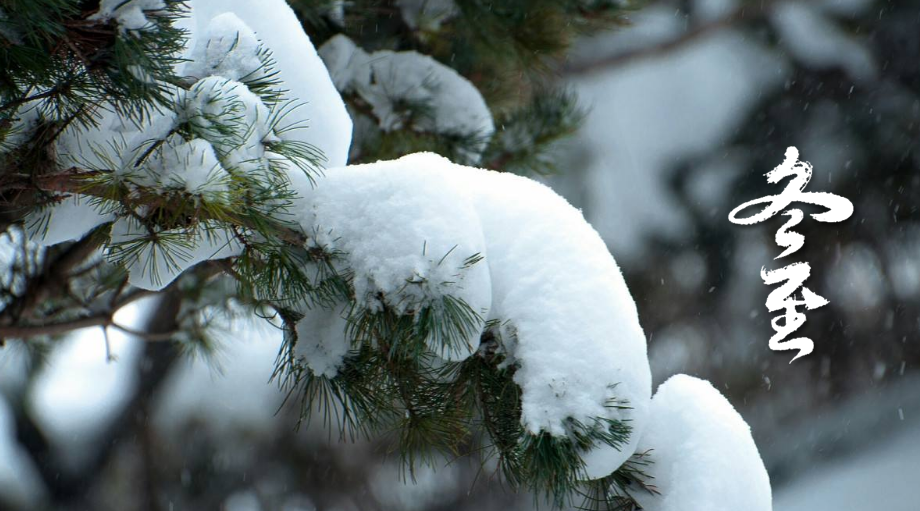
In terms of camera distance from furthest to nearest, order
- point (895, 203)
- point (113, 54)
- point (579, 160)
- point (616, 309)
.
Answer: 1. point (579, 160)
2. point (895, 203)
3. point (616, 309)
4. point (113, 54)

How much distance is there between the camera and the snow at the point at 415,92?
1281mm

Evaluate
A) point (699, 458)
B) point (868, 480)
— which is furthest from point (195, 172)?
point (868, 480)

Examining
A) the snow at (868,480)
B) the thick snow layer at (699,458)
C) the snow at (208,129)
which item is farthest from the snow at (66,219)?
the snow at (868,480)

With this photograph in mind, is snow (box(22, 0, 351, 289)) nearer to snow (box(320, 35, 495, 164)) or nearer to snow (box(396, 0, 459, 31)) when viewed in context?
snow (box(320, 35, 495, 164))

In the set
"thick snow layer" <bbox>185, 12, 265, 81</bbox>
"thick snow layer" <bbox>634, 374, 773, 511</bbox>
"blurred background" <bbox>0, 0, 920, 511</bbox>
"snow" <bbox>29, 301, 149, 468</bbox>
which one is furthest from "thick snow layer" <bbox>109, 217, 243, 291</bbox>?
"blurred background" <bbox>0, 0, 920, 511</bbox>

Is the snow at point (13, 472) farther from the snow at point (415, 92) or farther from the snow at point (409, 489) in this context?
the snow at point (415, 92)

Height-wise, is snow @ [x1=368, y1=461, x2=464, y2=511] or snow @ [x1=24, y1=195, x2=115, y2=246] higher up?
snow @ [x1=24, y1=195, x2=115, y2=246]

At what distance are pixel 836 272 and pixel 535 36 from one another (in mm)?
2682

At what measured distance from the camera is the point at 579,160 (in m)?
4.12

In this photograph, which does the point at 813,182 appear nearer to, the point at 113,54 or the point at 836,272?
the point at 836,272

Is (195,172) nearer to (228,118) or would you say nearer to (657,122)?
(228,118)

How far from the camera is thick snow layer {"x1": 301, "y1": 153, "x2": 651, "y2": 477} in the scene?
1.89 ft

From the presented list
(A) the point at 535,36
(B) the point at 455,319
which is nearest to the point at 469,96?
(A) the point at 535,36

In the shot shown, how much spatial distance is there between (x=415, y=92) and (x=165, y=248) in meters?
0.79
